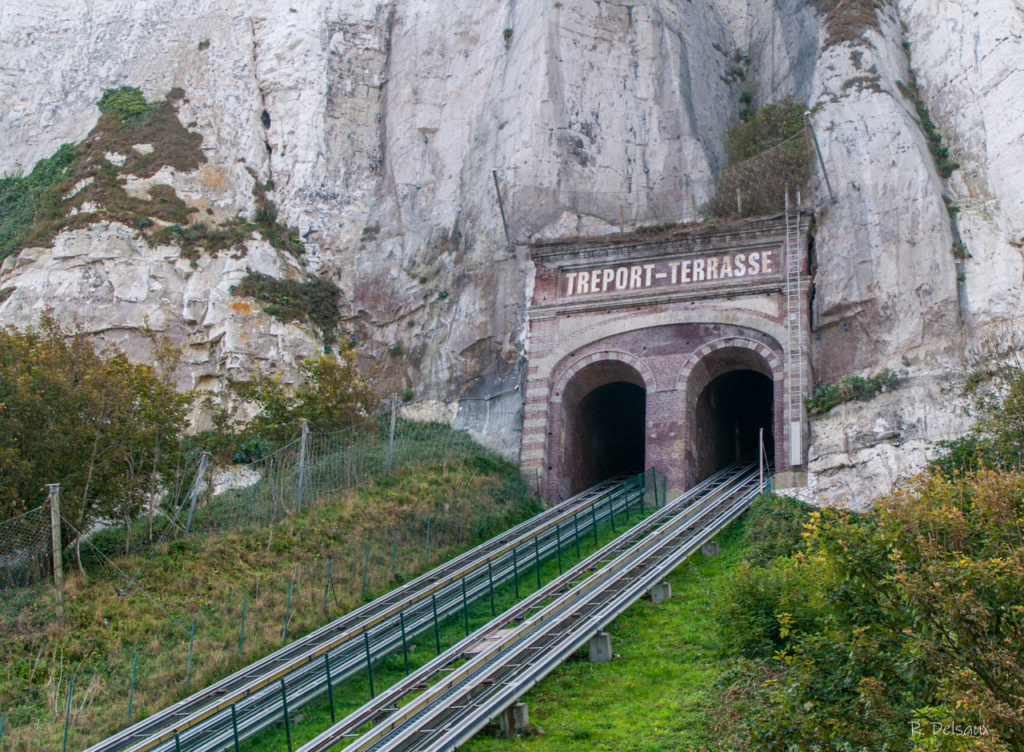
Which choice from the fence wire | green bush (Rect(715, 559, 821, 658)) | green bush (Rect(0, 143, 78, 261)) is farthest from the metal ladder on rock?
green bush (Rect(0, 143, 78, 261))

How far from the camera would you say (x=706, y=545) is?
83.1 feet

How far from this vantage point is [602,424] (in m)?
36.3

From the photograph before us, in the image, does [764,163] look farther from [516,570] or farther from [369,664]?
[369,664]

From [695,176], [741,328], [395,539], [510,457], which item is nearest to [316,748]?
[395,539]

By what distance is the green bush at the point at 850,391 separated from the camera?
1188 inches

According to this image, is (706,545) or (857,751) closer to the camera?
(857,751)

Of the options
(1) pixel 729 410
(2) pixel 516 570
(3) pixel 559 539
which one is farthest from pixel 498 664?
(1) pixel 729 410

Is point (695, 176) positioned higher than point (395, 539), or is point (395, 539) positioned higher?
point (695, 176)

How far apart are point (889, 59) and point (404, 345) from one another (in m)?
18.1

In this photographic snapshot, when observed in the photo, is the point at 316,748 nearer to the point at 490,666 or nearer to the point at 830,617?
the point at 490,666

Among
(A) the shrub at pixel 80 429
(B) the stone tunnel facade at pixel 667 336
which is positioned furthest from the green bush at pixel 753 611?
(A) the shrub at pixel 80 429

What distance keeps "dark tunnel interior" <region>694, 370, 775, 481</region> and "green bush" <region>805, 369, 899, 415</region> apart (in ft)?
12.1

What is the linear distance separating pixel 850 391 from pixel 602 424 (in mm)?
8425

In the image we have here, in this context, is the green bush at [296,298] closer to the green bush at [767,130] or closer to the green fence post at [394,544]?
the green fence post at [394,544]
